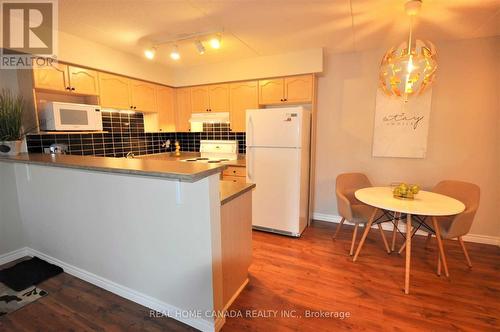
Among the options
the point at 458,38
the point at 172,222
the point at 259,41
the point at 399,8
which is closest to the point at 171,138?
the point at 259,41

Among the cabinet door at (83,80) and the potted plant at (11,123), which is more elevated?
the cabinet door at (83,80)

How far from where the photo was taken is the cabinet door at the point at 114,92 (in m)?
2.91

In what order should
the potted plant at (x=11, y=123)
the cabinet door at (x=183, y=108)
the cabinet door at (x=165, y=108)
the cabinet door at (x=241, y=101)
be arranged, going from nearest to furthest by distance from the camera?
1. the potted plant at (x=11, y=123)
2. the cabinet door at (x=241, y=101)
3. the cabinet door at (x=165, y=108)
4. the cabinet door at (x=183, y=108)

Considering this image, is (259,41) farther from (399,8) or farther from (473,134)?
(473,134)

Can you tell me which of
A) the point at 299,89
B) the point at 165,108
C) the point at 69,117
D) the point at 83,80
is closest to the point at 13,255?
the point at 69,117

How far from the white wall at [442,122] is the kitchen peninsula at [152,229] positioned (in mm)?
2051

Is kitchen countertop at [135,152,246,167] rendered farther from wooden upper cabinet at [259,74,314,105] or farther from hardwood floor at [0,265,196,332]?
hardwood floor at [0,265,196,332]

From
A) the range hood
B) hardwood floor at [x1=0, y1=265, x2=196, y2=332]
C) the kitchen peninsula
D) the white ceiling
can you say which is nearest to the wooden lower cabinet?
the kitchen peninsula

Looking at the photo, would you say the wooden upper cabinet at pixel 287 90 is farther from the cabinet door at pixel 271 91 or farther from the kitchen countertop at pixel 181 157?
the kitchen countertop at pixel 181 157

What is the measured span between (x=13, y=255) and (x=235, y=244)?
2428mm

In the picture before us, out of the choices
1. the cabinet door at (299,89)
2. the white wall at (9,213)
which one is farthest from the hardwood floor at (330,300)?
the cabinet door at (299,89)

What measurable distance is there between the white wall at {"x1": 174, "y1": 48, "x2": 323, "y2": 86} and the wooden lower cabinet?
1.96 m

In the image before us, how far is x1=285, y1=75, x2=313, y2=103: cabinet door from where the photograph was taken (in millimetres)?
3154

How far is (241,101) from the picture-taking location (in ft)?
11.6
